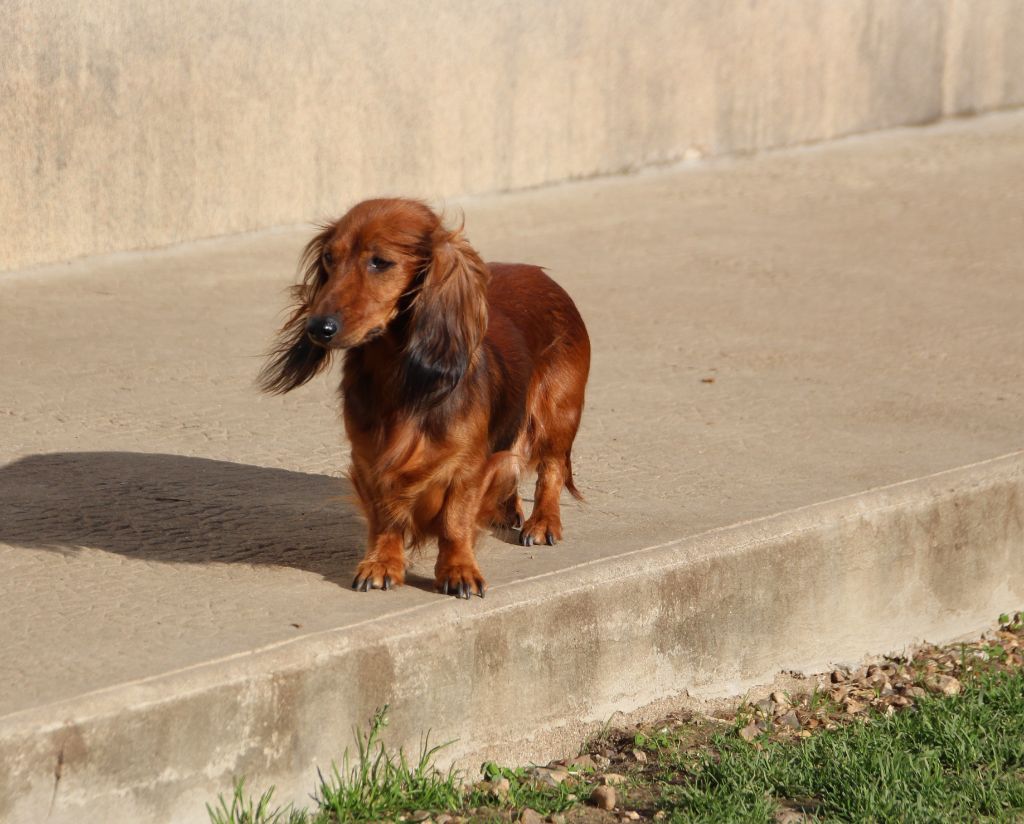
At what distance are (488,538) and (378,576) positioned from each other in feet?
2.03

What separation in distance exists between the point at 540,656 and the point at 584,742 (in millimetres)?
295

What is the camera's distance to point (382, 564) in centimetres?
391

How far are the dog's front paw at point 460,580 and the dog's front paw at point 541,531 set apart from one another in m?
0.48

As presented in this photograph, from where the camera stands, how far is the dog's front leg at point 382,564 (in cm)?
388

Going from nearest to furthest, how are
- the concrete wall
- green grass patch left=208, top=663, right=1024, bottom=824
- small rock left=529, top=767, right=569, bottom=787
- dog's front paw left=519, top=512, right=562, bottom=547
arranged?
Answer: 1. green grass patch left=208, top=663, right=1024, bottom=824
2. small rock left=529, top=767, right=569, bottom=787
3. dog's front paw left=519, top=512, right=562, bottom=547
4. the concrete wall

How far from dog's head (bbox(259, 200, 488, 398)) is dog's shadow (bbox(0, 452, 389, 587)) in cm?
57

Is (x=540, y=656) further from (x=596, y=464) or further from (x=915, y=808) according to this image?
(x=596, y=464)

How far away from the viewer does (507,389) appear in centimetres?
414

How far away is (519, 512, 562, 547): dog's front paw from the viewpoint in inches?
170

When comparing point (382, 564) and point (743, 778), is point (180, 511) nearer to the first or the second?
point (382, 564)

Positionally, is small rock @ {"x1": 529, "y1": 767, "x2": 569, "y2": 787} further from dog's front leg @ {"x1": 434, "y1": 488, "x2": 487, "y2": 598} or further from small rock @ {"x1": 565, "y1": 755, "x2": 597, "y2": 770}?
dog's front leg @ {"x1": 434, "y1": 488, "x2": 487, "y2": 598}

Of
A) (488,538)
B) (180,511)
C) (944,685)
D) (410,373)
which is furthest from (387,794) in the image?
(944,685)

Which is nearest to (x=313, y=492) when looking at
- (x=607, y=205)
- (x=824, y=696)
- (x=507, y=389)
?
(x=507, y=389)

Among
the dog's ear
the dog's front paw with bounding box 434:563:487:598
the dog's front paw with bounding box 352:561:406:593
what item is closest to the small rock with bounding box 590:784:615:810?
the dog's front paw with bounding box 434:563:487:598
